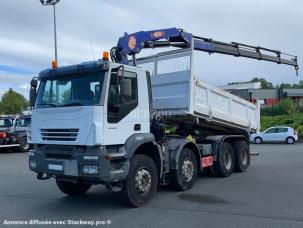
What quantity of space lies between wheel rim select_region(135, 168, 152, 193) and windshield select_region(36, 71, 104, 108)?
172 centimetres

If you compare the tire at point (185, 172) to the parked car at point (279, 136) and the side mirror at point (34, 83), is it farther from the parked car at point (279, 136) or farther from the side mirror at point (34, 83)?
the parked car at point (279, 136)

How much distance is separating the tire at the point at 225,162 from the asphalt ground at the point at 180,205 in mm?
308

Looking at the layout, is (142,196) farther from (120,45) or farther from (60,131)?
(120,45)

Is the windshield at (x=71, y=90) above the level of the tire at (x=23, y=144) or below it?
above

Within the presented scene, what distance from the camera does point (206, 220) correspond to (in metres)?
7.09

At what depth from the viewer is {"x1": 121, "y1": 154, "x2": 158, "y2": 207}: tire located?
7.87 metres

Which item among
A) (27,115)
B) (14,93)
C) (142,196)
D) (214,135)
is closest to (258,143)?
(27,115)

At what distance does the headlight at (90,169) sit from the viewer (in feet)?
23.8

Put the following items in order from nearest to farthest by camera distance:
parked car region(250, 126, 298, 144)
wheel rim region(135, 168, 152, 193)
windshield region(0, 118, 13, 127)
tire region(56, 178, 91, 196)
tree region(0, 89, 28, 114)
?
wheel rim region(135, 168, 152, 193) → tire region(56, 178, 91, 196) → windshield region(0, 118, 13, 127) → parked car region(250, 126, 298, 144) → tree region(0, 89, 28, 114)

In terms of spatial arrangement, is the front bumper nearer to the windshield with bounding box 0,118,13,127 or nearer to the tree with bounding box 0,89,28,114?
the windshield with bounding box 0,118,13,127

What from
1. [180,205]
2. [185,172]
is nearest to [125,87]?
[180,205]

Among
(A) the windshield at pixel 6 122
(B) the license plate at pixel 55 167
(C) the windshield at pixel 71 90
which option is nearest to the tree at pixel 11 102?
(A) the windshield at pixel 6 122

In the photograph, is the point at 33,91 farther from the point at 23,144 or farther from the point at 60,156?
the point at 23,144

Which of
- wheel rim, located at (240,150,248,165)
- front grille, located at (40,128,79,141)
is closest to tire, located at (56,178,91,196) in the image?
front grille, located at (40,128,79,141)
